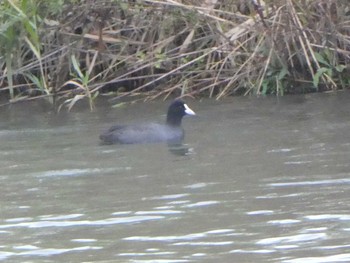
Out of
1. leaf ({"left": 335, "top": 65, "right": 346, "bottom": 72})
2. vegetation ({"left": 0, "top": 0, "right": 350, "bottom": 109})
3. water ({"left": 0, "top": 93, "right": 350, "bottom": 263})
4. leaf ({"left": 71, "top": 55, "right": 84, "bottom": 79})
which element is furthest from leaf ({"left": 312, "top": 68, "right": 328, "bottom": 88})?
leaf ({"left": 71, "top": 55, "right": 84, "bottom": 79})

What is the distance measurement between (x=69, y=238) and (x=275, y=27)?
288 inches

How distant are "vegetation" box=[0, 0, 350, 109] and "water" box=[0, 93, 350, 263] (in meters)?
1.14

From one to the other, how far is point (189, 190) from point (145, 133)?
9.18ft

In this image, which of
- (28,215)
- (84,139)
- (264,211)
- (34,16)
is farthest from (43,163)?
(34,16)

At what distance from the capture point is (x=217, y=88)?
14086 millimetres

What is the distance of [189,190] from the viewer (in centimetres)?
817

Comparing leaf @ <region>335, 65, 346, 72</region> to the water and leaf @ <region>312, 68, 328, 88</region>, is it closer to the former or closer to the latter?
leaf @ <region>312, 68, 328, 88</region>

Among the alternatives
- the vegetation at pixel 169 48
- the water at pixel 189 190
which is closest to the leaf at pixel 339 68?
the vegetation at pixel 169 48

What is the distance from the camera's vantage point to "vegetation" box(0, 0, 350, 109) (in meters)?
13.6

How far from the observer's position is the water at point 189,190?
6379 mm

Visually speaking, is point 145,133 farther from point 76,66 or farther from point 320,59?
point 320,59

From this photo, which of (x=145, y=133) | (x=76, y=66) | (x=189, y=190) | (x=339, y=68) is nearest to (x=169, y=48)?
(x=76, y=66)

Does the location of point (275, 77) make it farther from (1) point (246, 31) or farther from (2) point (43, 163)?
(2) point (43, 163)

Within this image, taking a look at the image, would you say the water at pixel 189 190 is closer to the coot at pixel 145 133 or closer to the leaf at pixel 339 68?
the coot at pixel 145 133
